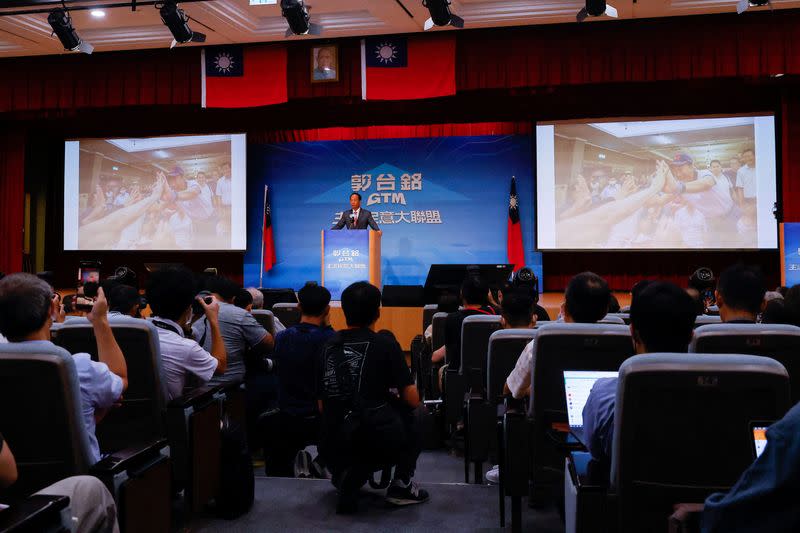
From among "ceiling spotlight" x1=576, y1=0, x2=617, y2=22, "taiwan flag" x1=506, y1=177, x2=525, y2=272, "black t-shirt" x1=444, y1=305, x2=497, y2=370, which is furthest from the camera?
"taiwan flag" x1=506, y1=177, x2=525, y2=272

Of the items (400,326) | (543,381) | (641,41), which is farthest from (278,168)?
(543,381)

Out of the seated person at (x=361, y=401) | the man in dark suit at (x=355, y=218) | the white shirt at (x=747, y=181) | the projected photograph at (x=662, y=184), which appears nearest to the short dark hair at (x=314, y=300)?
the seated person at (x=361, y=401)

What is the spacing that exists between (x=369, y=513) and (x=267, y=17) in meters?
5.97

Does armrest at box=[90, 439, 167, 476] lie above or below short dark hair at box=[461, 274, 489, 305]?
below

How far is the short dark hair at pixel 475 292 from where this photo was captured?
159 inches

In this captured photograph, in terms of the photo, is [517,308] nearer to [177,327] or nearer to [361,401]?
[361,401]

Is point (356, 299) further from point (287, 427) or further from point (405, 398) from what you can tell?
point (287, 427)

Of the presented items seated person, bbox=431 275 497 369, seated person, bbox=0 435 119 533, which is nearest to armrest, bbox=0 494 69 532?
seated person, bbox=0 435 119 533

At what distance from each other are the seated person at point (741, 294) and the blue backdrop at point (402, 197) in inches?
253

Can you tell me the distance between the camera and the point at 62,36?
6.73 metres

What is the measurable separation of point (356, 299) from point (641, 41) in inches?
220

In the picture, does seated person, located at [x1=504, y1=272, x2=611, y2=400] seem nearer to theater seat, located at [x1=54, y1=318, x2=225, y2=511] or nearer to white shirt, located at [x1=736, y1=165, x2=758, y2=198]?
theater seat, located at [x1=54, y1=318, x2=225, y2=511]

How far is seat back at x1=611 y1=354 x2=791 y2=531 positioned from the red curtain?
9.25 metres

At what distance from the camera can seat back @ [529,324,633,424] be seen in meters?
2.18
